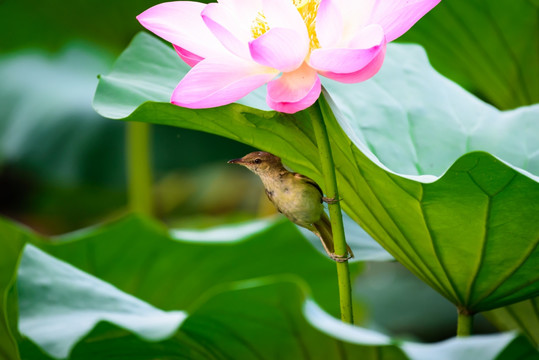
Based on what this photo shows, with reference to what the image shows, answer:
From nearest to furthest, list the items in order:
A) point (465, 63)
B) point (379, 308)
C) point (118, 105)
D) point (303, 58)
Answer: point (303, 58), point (118, 105), point (465, 63), point (379, 308)

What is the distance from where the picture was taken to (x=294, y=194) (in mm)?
532

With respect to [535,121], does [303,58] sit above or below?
above

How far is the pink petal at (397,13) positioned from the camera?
1.62 ft

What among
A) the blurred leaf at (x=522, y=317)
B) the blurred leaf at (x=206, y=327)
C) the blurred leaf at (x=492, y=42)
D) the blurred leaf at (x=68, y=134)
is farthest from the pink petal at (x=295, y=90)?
the blurred leaf at (x=68, y=134)

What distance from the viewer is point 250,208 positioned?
8.56 feet

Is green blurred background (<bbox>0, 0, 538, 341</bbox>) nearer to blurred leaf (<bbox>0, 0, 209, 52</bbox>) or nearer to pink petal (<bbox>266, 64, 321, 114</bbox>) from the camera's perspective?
blurred leaf (<bbox>0, 0, 209, 52</bbox>)

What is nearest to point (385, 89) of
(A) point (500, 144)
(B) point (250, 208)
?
(A) point (500, 144)

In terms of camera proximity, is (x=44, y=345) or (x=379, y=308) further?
(x=379, y=308)

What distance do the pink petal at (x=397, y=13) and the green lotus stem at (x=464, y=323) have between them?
0.83ft

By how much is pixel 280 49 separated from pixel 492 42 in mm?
674

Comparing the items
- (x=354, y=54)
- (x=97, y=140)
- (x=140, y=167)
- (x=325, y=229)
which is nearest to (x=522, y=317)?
(x=325, y=229)

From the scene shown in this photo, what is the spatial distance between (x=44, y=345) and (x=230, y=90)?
22 centimetres

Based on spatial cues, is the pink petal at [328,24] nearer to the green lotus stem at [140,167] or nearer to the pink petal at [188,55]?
the pink petal at [188,55]

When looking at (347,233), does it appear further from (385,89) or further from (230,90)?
(230,90)
